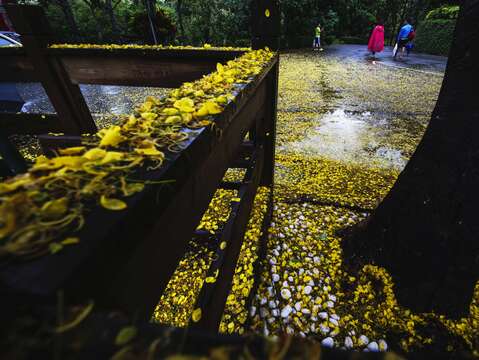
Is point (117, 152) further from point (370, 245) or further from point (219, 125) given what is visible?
point (370, 245)

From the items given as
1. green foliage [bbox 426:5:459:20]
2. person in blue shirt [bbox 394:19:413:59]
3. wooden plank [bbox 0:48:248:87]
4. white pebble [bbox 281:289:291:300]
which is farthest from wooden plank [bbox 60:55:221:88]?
green foliage [bbox 426:5:459:20]

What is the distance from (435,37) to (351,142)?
17.5 m

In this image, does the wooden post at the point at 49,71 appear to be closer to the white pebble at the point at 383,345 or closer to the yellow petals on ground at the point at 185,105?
the yellow petals on ground at the point at 185,105

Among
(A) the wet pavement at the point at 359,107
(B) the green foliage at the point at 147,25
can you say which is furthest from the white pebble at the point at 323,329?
(B) the green foliage at the point at 147,25

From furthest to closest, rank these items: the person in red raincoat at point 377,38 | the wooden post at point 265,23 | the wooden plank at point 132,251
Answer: the person in red raincoat at point 377,38, the wooden post at point 265,23, the wooden plank at point 132,251

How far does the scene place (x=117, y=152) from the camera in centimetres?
76

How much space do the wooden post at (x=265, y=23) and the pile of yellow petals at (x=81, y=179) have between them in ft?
6.99

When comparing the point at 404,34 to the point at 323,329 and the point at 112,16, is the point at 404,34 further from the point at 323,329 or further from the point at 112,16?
the point at 112,16

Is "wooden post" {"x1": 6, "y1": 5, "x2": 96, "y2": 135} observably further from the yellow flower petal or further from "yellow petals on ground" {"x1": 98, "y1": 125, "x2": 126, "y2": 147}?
the yellow flower petal

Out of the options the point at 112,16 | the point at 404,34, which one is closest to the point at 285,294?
the point at 404,34

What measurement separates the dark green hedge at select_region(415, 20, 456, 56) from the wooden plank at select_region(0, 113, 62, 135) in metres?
21.2

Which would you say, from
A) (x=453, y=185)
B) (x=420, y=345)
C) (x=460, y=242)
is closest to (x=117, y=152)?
(x=453, y=185)

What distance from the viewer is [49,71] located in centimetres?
328

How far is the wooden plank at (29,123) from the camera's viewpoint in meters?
3.75
